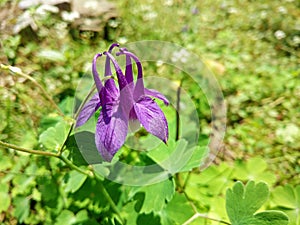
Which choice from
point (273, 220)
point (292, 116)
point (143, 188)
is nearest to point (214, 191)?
point (143, 188)

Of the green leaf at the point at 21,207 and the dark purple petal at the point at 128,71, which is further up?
the dark purple petal at the point at 128,71

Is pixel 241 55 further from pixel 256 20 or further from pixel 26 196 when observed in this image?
pixel 26 196

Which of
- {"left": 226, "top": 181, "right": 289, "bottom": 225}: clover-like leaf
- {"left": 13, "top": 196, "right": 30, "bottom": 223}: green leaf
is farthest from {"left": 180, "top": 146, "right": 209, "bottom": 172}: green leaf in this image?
{"left": 13, "top": 196, "right": 30, "bottom": 223}: green leaf

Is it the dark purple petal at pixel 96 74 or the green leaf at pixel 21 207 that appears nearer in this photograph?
the dark purple petal at pixel 96 74

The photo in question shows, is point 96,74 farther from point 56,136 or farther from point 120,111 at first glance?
point 56,136

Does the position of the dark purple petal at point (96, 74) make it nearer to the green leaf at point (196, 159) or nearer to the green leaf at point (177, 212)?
the green leaf at point (196, 159)

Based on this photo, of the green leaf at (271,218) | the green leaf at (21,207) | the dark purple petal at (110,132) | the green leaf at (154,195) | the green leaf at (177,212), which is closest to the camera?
the dark purple petal at (110,132)

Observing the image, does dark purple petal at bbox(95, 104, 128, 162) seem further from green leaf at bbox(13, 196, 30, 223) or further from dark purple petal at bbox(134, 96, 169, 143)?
green leaf at bbox(13, 196, 30, 223)

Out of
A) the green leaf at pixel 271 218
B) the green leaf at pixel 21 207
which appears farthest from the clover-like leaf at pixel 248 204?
the green leaf at pixel 21 207
